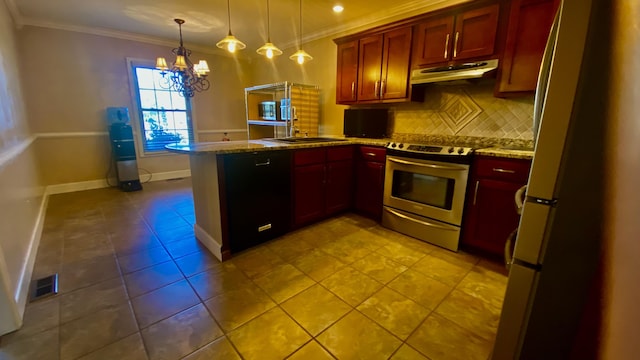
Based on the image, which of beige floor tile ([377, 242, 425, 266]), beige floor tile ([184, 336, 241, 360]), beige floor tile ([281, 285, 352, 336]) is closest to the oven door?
beige floor tile ([377, 242, 425, 266])

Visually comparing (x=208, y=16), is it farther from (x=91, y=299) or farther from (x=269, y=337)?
(x=269, y=337)

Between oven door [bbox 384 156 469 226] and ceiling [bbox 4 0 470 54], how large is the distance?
1.85 meters

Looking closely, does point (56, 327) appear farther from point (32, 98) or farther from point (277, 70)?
point (277, 70)

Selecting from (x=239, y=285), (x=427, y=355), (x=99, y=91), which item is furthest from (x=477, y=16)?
(x=99, y=91)

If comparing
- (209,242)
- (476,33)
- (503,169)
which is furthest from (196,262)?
(476,33)

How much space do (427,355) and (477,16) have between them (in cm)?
274

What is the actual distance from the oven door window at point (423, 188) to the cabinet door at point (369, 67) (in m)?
1.12

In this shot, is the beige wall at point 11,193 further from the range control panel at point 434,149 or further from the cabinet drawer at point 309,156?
the range control panel at point 434,149

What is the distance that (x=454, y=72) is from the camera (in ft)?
8.11

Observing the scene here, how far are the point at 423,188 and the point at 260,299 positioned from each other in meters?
1.84

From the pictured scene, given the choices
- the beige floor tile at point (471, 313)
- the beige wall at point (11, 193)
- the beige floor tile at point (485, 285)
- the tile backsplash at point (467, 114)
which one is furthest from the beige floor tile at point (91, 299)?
the tile backsplash at point (467, 114)

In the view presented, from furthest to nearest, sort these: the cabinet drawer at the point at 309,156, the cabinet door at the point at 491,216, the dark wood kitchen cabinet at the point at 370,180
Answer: the dark wood kitchen cabinet at the point at 370,180
the cabinet drawer at the point at 309,156
the cabinet door at the point at 491,216

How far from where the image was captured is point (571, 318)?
0.90 m

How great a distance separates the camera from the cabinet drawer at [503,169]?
2.04 meters
